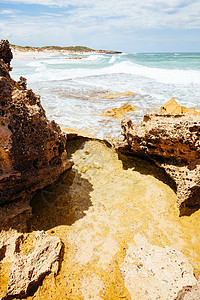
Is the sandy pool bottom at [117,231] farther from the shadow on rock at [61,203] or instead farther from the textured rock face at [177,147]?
the textured rock face at [177,147]

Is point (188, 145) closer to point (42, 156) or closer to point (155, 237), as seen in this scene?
point (155, 237)

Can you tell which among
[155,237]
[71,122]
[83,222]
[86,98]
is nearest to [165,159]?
[155,237]

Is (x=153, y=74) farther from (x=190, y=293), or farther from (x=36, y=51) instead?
(x=36, y=51)

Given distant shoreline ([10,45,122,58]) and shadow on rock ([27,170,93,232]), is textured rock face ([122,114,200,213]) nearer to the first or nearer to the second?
shadow on rock ([27,170,93,232])

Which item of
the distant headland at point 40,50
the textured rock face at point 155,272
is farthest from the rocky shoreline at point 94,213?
the distant headland at point 40,50


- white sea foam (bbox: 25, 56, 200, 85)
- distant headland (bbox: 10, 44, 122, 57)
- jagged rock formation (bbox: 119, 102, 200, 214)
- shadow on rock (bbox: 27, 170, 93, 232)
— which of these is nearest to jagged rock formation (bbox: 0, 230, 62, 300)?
shadow on rock (bbox: 27, 170, 93, 232)

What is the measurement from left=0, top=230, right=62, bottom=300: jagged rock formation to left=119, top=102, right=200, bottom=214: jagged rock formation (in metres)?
2.03

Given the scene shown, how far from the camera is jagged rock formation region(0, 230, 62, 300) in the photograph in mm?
1889

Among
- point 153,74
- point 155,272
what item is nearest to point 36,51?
point 153,74

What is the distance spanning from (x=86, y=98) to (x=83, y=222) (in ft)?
26.9

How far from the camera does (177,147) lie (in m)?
3.18

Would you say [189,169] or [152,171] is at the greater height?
[189,169]

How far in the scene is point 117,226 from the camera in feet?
8.76

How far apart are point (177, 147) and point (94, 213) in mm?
1773
